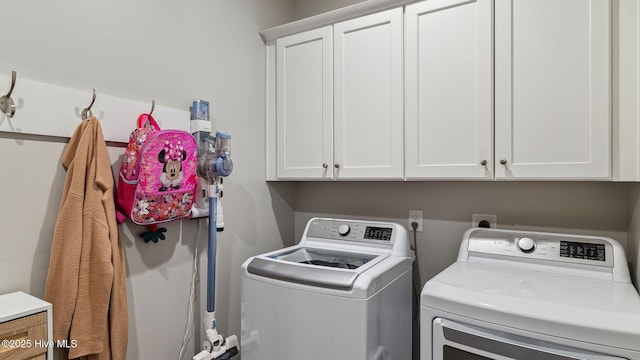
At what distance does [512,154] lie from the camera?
4.66ft

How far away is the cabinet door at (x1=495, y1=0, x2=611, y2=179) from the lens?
4.14 ft

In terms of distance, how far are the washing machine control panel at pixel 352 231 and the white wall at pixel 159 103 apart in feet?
1.29

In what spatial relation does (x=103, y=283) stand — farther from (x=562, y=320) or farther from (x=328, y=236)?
(x=562, y=320)

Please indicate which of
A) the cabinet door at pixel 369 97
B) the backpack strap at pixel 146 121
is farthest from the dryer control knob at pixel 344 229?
the backpack strap at pixel 146 121

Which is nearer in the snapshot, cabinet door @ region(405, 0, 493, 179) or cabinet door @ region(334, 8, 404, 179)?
cabinet door @ region(405, 0, 493, 179)

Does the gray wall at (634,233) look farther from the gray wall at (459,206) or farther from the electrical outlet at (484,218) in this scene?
the electrical outlet at (484,218)

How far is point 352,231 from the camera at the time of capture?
185 cm

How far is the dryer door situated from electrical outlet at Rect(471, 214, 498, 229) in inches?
31.0

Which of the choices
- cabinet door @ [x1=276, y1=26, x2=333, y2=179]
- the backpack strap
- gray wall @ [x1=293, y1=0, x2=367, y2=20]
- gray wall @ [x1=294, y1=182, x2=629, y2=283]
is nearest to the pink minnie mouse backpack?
the backpack strap

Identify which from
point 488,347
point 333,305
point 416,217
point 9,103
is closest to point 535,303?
point 488,347

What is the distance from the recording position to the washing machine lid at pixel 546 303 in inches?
36.2

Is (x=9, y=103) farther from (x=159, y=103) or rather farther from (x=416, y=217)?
(x=416, y=217)

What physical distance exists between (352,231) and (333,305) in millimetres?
609

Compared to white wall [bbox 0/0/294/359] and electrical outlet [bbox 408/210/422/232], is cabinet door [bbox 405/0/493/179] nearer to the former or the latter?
electrical outlet [bbox 408/210/422/232]
